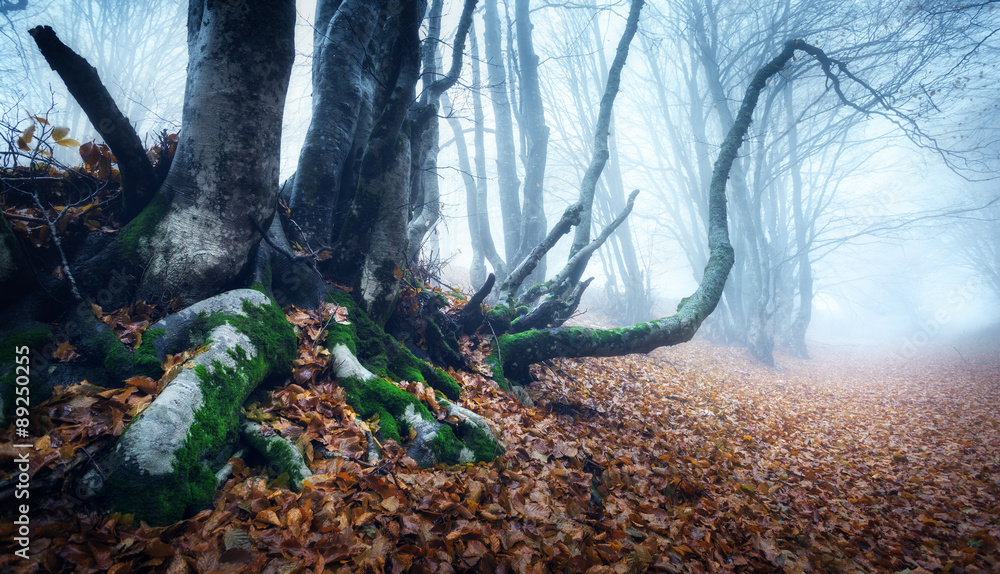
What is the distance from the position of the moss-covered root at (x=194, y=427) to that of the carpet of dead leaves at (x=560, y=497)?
0.09m

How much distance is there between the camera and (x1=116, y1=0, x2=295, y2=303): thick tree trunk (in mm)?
2732

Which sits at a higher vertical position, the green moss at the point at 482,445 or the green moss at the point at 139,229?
the green moss at the point at 139,229

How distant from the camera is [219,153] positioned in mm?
2887

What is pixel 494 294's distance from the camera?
11.4 m

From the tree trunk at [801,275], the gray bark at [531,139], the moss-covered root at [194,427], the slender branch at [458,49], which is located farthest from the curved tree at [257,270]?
the tree trunk at [801,275]

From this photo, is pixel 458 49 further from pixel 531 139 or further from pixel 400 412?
pixel 400 412

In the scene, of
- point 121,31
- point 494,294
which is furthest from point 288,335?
point 121,31

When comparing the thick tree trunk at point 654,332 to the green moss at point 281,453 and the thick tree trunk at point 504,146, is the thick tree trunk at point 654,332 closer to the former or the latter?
the green moss at point 281,453

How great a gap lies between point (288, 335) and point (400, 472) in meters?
1.52

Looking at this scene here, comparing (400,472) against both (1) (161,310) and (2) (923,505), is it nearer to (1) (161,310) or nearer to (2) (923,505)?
(1) (161,310)

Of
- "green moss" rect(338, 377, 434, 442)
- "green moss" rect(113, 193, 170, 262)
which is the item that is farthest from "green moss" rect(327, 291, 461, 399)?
"green moss" rect(113, 193, 170, 262)

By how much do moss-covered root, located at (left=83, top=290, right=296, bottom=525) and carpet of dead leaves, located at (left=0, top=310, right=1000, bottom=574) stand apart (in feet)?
0.31

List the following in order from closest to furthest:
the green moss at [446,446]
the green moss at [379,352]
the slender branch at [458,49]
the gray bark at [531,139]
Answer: the green moss at [446,446]
the green moss at [379,352]
the slender branch at [458,49]
the gray bark at [531,139]

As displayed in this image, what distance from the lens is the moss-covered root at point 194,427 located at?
154 centimetres
